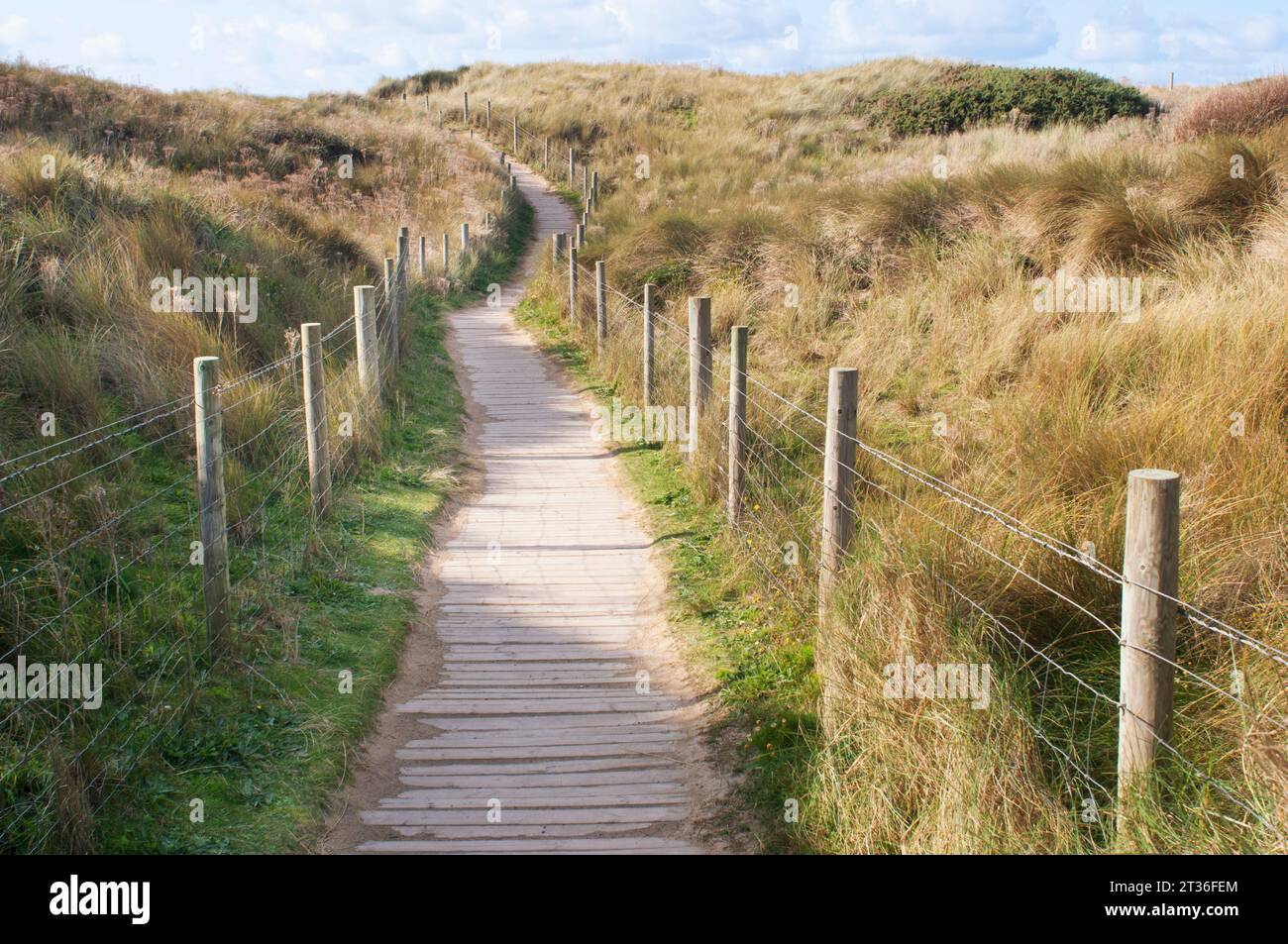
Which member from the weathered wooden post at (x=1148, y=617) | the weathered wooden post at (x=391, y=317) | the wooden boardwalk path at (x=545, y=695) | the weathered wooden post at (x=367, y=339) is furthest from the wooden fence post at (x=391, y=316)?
the weathered wooden post at (x=1148, y=617)

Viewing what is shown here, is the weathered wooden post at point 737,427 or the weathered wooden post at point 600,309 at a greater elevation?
the weathered wooden post at point 600,309

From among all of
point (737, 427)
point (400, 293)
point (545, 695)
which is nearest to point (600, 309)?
point (400, 293)

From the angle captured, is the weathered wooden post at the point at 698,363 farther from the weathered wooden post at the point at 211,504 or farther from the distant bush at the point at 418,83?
the distant bush at the point at 418,83

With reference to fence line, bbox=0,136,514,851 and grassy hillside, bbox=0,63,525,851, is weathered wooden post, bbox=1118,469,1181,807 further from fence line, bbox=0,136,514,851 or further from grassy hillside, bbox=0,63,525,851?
fence line, bbox=0,136,514,851

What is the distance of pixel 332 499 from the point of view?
833 cm

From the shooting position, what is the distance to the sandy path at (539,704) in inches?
179

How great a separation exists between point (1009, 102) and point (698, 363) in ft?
82.6

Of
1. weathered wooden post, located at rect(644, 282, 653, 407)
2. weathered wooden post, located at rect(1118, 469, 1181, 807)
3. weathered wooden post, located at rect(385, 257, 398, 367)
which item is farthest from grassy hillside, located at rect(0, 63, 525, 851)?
weathered wooden post, located at rect(1118, 469, 1181, 807)

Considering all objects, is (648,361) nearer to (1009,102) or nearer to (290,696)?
(290,696)

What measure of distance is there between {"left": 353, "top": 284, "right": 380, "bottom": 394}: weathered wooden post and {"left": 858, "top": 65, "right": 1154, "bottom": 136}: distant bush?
21842 mm

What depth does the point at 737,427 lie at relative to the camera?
778 cm

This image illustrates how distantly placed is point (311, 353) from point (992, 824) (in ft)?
19.4

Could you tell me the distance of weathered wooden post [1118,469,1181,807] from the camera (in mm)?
2949

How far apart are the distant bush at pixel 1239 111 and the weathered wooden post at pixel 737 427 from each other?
390 inches
